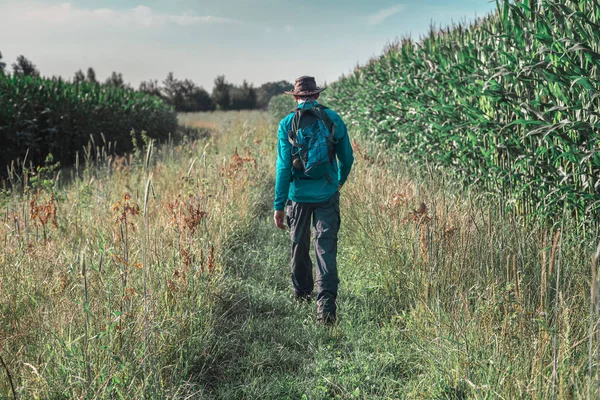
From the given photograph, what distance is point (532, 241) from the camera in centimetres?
394

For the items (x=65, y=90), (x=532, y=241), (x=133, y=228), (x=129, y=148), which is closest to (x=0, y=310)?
(x=133, y=228)

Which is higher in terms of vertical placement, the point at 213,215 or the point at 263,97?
the point at 263,97

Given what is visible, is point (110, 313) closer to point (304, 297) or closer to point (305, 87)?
point (304, 297)

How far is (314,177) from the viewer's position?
4.00 metres

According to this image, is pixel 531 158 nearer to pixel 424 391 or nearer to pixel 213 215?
pixel 424 391

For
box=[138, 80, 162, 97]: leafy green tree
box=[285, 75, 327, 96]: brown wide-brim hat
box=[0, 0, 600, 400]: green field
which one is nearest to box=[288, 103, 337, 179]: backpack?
box=[285, 75, 327, 96]: brown wide-brim hat

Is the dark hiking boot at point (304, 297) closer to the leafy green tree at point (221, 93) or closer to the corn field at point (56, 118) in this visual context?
the corn field at point (56, 118)

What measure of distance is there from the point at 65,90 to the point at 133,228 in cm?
1378

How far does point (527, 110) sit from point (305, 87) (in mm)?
1894

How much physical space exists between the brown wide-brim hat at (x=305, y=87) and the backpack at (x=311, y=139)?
0.37 feet

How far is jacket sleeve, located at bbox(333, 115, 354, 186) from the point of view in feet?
13.3

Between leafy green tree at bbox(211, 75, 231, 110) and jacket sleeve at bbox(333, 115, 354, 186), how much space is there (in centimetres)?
4626

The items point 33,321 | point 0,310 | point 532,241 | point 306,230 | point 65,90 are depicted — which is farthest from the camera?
point 65,90

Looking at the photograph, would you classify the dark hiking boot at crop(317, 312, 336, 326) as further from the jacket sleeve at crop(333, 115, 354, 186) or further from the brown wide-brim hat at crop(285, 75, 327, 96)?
the brown wide-brim hat at crop(285, 75, 327, 96)
